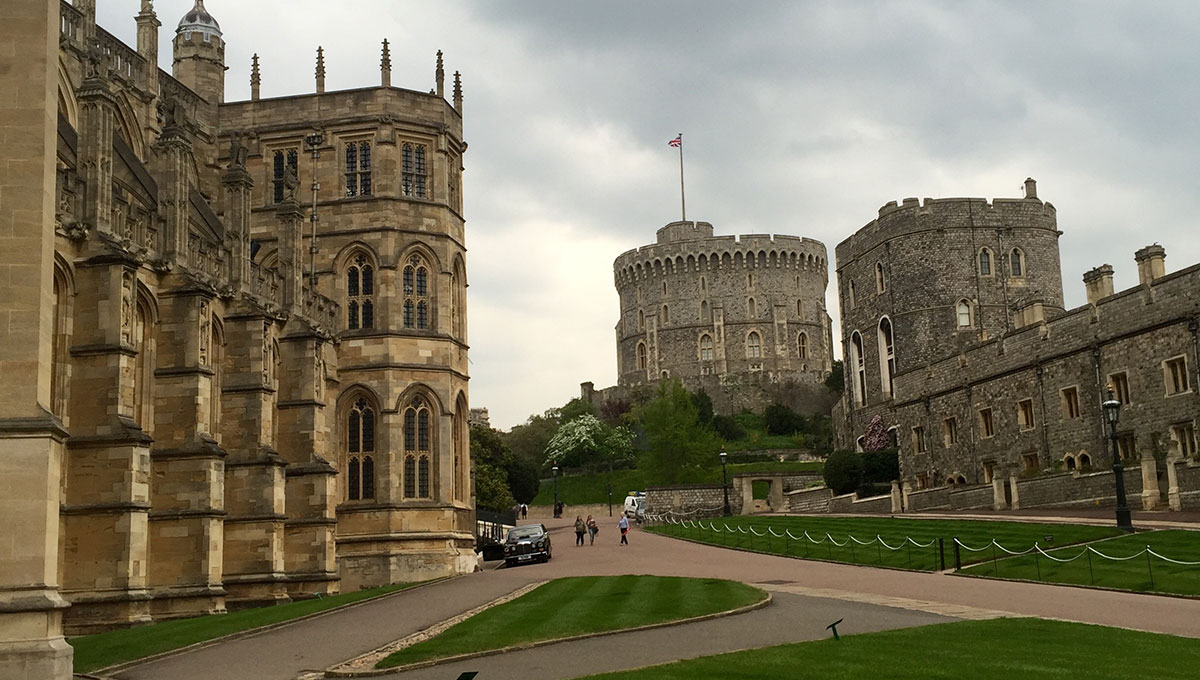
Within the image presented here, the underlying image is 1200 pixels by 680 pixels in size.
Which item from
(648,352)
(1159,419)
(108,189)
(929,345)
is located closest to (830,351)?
(648,352)

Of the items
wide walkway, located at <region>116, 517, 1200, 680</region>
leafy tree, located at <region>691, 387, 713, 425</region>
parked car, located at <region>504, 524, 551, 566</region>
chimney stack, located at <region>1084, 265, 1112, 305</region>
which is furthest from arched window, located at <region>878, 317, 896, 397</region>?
leafy tree, located at <region>691, 387, 713, 425</region>

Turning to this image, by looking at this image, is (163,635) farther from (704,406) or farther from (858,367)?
(704,406)

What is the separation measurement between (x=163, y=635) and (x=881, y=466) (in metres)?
46.6

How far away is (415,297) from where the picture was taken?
129 ft

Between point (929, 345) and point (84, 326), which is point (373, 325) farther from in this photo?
point (929, 345)

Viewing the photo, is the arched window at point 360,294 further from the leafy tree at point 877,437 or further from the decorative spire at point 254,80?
the leafy tree at point 877,437

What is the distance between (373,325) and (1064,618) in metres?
25.3

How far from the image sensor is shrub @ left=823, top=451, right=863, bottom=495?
59.0 metres

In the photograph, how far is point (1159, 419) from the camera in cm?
4059

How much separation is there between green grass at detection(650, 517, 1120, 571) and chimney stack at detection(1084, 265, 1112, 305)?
532 inches

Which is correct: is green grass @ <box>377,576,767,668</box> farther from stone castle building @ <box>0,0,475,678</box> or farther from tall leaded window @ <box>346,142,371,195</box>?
tall leaded window @ <box>346,142,371,195</box>

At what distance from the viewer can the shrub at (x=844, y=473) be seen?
59.0 m

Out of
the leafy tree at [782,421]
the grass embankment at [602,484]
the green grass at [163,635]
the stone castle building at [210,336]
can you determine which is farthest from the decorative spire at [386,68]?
the leafy tree at [782,421]

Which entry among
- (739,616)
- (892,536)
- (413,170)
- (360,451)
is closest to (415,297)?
(413,170)
